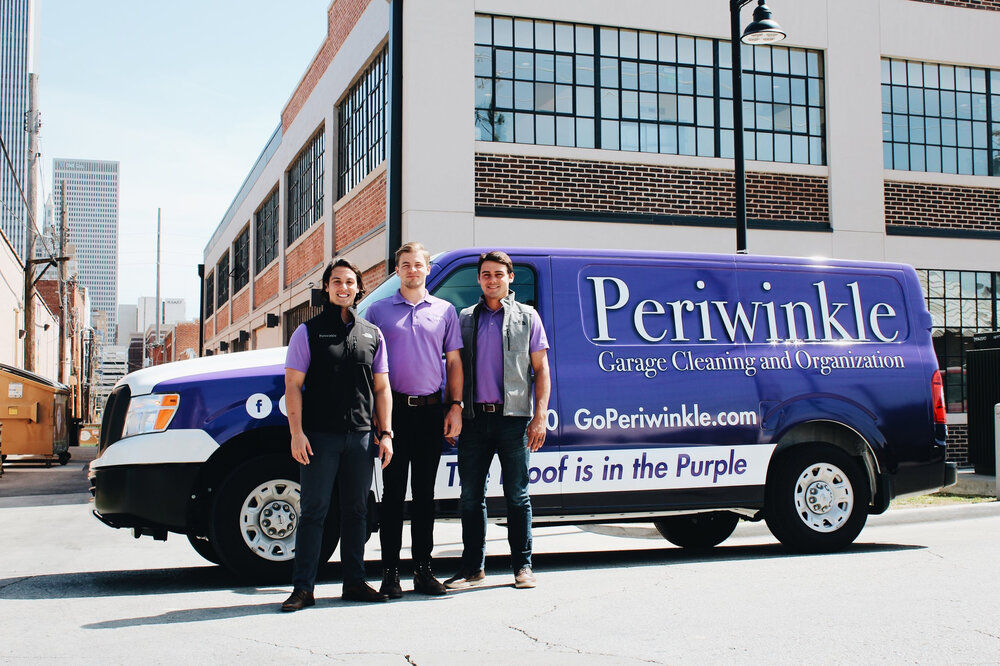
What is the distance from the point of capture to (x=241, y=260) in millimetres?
34938

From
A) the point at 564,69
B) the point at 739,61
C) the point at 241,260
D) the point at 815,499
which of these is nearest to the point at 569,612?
the point at 815,499

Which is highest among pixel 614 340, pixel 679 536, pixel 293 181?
pixel 293 181

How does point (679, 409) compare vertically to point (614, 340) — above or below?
below

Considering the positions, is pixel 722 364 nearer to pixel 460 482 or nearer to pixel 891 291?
→ pixel 891 291

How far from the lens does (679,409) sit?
7.34m

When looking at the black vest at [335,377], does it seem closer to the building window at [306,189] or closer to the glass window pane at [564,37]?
the glass window pane at [564,37]

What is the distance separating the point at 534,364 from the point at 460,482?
35.9 inches

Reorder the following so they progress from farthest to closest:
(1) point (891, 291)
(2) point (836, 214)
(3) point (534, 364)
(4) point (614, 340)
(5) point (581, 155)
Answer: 1. (2) point (836, 214)
2. (5) point (581, 155)
3. (1) point (891, 291)
4. (4) point (614, 340)
5. (3) point (534, 364)

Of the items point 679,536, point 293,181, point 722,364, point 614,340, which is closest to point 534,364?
point 614,340

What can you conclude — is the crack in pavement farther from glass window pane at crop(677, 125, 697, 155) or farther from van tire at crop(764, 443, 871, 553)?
glass window pane at crop(677, 125, 697, 155)

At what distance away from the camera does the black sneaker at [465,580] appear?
615 cm

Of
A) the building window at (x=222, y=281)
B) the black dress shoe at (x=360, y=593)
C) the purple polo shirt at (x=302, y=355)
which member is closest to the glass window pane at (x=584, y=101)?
the purple polo shirt at (x=302, y=355)

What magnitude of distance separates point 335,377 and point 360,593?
4.11ft

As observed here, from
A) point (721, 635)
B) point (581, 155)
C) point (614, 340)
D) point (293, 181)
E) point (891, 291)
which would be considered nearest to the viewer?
point (721, 635)
